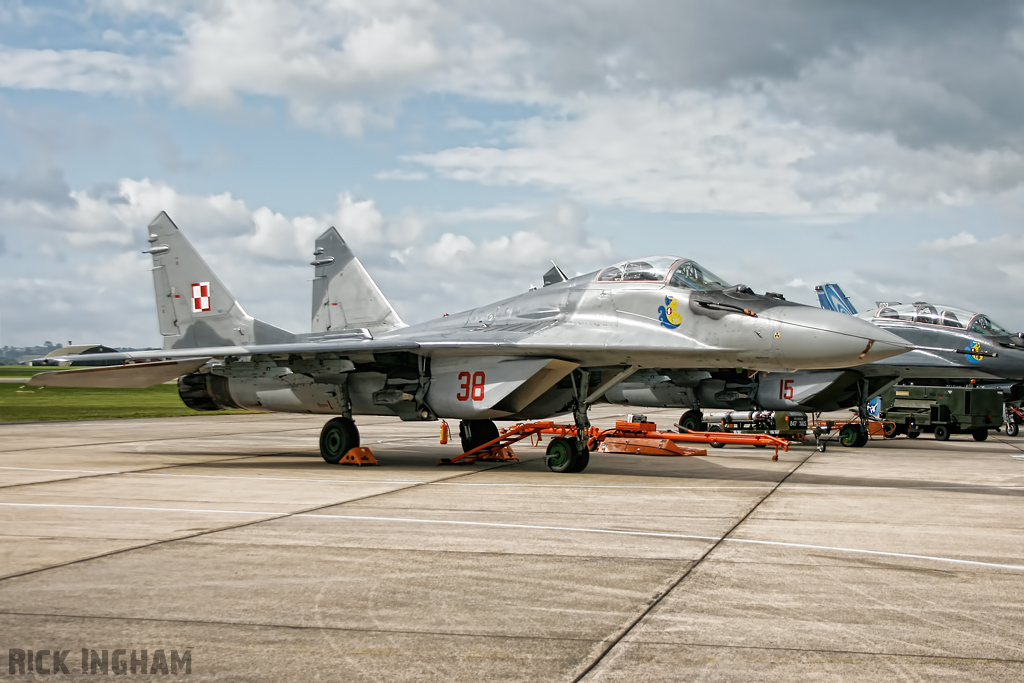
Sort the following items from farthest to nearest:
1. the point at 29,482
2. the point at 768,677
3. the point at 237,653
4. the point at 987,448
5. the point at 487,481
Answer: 1. the point at 987,448
2. the point at 487,481
3. the point at 29,482
4. the point at 237,653
5. the point at 768,677

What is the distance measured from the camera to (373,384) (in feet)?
47.5

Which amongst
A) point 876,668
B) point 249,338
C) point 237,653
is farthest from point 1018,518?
point 249,338

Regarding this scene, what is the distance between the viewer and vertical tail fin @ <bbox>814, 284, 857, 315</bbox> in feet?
101

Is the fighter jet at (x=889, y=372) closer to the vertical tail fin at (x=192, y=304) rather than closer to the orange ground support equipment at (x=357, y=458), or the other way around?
the orange ground support equipment at (x=357, y=458)

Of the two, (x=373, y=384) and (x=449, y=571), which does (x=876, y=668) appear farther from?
(x=373, y=384)

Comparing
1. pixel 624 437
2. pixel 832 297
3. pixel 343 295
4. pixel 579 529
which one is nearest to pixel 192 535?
pixel 579 529

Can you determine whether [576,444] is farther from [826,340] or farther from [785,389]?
[785,389]

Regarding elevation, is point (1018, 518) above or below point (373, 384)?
below

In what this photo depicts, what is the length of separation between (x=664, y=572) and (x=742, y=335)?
234 inches

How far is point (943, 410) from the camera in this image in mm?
24062

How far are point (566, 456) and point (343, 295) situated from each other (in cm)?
685

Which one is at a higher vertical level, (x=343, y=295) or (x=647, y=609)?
(x=343, y=295)

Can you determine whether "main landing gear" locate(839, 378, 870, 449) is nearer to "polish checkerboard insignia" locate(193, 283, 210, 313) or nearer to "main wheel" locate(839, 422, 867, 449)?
"main wheel" locate(839, 422, 867, 449)

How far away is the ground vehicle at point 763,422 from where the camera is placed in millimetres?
21016
